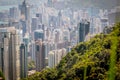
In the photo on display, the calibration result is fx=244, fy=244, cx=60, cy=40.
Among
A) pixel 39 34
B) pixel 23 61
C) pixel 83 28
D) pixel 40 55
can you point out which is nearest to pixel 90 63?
pixel 83 28

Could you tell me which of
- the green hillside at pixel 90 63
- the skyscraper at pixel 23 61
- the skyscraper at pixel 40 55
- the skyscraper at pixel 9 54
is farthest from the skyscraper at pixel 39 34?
the green hillside at pixel 90 63

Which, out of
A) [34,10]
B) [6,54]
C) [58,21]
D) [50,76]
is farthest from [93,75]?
[34,10]

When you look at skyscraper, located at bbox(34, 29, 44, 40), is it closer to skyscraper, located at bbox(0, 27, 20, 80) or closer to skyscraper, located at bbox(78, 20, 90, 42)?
skyscraper, located at bbox(0, 27, 20, 80)

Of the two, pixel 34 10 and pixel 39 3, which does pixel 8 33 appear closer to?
pixel 39 3

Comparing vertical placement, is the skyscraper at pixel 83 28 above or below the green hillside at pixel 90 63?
above

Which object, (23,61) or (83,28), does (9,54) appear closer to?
(23,61)

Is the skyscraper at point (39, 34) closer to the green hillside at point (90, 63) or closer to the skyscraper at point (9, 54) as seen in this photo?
the skyscraper at point (9, 54)

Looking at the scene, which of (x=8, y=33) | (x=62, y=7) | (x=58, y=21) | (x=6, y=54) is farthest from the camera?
(x=58, y=21)
